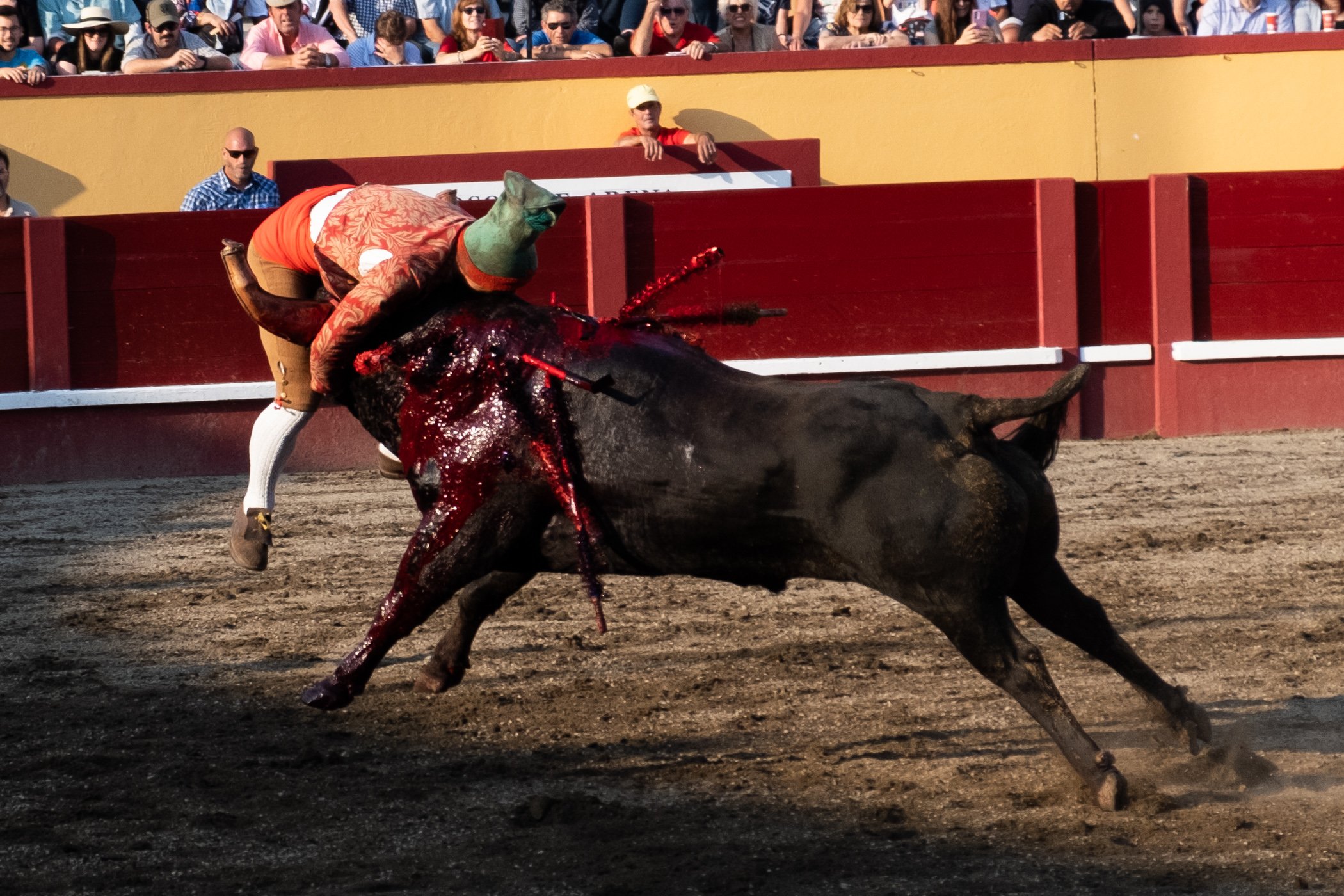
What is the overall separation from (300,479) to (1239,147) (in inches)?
232

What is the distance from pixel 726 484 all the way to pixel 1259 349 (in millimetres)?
6262

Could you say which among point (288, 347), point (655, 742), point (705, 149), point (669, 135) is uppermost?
point (669, 135)

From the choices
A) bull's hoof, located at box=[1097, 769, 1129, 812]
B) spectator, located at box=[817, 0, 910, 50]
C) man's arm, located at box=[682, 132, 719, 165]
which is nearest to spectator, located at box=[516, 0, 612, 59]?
man's arm, located at box=[682, 132, 719, 165]

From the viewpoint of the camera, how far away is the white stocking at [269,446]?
3.86m

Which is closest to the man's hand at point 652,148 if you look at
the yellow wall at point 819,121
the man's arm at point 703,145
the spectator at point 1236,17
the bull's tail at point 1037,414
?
the man's arm at point 703,145

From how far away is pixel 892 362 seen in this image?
830 cm

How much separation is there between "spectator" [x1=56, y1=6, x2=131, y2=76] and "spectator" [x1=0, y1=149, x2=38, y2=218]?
1.12 metres

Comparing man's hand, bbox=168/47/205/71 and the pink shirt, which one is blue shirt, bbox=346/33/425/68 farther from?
man's hand, bbox=168/47/205/71

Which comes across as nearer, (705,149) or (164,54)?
(705,149)

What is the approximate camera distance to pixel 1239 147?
977 centimetres

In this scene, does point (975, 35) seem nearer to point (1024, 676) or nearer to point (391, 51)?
point (391, 51)

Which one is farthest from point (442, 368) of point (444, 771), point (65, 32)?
point (65, 32)

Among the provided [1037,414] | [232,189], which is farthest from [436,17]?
[1037,414]

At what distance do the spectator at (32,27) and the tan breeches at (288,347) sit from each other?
6231mm
